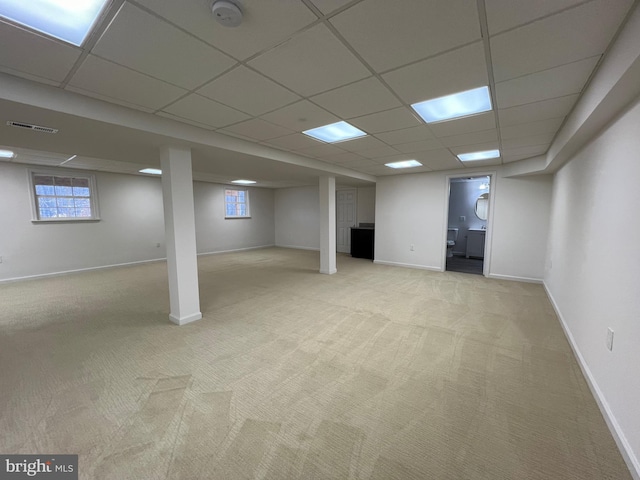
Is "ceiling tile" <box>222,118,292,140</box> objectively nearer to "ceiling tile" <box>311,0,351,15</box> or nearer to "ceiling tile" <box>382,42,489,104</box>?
"ceiling tile" <box>382,42,489,104</box>

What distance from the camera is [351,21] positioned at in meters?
1.33

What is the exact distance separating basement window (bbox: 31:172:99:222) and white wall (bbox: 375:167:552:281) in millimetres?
7002

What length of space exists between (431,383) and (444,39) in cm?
241

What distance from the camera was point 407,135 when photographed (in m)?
3.22

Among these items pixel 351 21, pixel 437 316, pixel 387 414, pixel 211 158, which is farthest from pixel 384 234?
pixel 351 21

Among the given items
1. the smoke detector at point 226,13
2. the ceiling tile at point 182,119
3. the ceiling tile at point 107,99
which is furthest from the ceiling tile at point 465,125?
the ceiling tile at point 107,99

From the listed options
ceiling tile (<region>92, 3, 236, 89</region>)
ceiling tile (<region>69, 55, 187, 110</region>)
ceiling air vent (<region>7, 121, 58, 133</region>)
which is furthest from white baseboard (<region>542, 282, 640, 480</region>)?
ceiling air vent (<region>7, 121, 58, 133</region>)

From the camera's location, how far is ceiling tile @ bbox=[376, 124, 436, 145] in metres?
3.00

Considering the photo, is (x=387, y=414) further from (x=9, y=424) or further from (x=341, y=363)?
(x=9, y=424)

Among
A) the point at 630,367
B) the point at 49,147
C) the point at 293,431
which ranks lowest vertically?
the point at 293,431

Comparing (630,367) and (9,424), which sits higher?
(630,367)

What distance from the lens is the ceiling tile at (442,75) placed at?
5.29ft

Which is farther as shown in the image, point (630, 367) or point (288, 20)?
point (630, 367)

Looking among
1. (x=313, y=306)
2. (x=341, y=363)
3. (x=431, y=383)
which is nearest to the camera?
(x=431, y=383)
